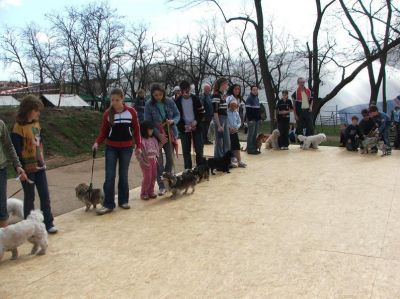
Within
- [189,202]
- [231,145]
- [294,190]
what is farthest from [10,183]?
[294,190]

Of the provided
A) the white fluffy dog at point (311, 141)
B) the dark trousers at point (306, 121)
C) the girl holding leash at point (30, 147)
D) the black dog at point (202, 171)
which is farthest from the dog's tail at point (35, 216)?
the dark trousers at point (306, 121)

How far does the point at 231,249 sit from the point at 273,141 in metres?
7.63

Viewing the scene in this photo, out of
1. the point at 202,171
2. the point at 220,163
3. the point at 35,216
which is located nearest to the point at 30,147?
the point at 35,216

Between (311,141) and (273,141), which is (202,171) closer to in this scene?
(273,141)

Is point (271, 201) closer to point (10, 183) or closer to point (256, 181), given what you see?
point (256, 181)

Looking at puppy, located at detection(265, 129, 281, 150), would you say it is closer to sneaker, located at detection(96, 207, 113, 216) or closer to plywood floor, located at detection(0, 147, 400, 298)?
plywood floor, located at detection(0, 147, 400, 298)

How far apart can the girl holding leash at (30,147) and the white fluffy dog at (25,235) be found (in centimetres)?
60

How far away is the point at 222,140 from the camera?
8648 mm

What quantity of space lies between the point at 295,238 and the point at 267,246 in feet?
1.27

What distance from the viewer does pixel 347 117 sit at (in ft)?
113

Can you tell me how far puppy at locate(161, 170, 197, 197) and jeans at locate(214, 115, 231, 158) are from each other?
78.7 inches

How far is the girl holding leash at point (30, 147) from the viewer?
4598mm

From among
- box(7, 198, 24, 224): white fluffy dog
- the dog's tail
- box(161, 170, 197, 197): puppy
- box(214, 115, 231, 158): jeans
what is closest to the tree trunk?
box(214, 115, 231, 158): jeans

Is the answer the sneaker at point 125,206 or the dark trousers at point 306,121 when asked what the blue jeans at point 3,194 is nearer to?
the sneaker at point 125,206
